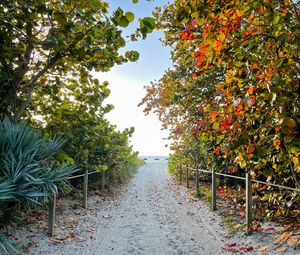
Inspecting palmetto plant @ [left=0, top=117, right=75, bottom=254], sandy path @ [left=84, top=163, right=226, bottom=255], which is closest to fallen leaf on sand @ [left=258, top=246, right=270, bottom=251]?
sandy path @ [left=84, top=163, right=226, bottom=255]

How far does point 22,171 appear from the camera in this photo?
3.87 m

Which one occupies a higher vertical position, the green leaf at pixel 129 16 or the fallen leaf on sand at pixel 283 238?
the green leaf at pixel 129 16

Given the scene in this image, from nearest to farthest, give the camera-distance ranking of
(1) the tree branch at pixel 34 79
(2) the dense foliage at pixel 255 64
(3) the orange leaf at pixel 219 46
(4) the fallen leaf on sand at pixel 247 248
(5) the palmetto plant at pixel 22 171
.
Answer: (2) the dense foliage at pixel 255 64 → (3) the orange leaf at pixel 219 46 → (5) the palmetto plant at pixel 22 171 → (4) the fallen leaf on sand at pixel 247 248 → (1) the tree branch at pixel 34 79

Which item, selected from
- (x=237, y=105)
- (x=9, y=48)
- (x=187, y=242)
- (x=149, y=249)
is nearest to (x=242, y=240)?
(x=187, y=242)

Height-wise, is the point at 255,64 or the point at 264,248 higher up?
the point at 255,64

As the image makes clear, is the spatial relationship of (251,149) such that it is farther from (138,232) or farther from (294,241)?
(138,232)

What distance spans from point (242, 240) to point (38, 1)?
484 centimetres

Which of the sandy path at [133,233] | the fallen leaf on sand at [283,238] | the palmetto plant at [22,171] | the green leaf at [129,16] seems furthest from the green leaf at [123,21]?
the fallen leaf on sand at [283,238]

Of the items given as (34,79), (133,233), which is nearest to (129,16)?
(34,79)

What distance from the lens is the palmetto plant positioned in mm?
3746

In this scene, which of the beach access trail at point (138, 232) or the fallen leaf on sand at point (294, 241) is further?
the beach access trail at point (138, 232)

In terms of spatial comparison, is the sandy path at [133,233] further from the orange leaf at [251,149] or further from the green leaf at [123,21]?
the green leaf at [123,21]

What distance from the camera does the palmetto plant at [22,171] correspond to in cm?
375

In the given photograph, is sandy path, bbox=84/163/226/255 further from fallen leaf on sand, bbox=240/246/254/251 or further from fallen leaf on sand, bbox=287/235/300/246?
fallen leaf on sand, bbox=287/235/300/246
